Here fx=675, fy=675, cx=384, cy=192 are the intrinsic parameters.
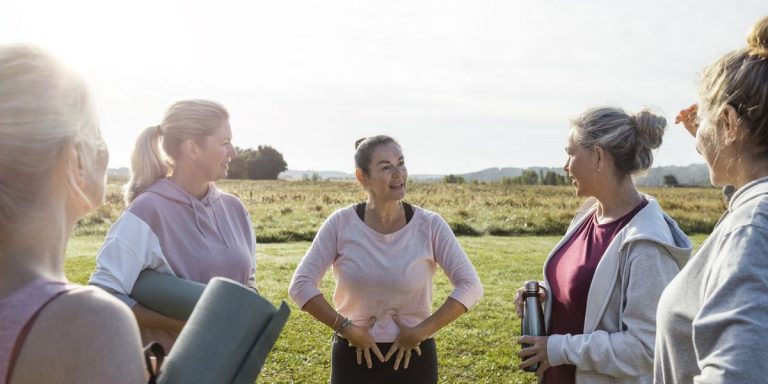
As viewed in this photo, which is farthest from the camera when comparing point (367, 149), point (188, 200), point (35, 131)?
point (367, 149)

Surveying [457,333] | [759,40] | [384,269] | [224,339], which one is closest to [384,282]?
[384,269]

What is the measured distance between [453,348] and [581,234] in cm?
558

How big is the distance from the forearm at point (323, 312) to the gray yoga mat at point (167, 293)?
3.54ft

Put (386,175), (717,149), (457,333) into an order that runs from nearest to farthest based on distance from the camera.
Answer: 1. (717,149)
2. (386,175)
3. (457,333)

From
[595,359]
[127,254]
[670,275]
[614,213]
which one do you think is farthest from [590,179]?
[127,254]

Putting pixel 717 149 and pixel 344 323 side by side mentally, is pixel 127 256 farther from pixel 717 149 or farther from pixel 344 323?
pixel 717 149

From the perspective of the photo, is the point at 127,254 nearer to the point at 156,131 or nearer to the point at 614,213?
the point at 156,131

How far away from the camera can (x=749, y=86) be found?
1.87 meters

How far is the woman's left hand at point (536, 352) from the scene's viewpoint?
132 inches

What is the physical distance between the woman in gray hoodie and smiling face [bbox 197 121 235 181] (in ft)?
8.12

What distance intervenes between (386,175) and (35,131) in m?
2.89

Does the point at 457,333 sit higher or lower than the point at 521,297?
lower

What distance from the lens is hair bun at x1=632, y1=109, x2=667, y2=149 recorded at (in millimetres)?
3482

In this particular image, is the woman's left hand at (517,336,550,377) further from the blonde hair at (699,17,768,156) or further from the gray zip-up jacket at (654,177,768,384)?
the blonde hair at (699,17,768,156)
